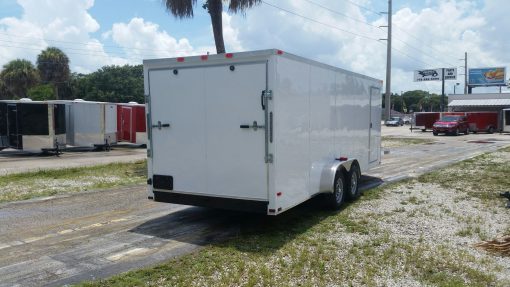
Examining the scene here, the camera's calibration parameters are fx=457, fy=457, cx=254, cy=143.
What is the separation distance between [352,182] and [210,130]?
3506mm

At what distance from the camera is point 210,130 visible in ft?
22.3

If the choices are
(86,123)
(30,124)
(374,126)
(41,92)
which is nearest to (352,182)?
(374,126)

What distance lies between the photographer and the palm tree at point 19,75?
4781 cm

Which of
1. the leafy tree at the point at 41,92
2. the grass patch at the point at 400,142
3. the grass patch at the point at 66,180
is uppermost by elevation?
the leafy tree at the point at 41,92

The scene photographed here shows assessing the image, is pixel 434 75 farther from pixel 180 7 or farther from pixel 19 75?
pixel 180 7

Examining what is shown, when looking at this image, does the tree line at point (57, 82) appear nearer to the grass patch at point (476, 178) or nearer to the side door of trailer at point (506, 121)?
Answer: the grass patch at point (476, 178)

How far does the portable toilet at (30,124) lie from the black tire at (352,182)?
1438cm

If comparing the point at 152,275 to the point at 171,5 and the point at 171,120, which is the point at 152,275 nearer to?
the point at 171,120

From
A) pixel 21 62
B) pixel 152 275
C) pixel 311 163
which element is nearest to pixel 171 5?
pixel 311 163

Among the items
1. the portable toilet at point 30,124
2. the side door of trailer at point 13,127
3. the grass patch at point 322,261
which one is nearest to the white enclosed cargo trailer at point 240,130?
the grass patch at point 322,261

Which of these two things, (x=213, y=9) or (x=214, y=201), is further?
(x=213, y=9)

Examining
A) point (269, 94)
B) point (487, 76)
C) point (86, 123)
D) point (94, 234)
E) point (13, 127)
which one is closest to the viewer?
point (269, 94)

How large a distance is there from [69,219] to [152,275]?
344 cm

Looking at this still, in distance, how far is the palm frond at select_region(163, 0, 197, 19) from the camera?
15.6m
